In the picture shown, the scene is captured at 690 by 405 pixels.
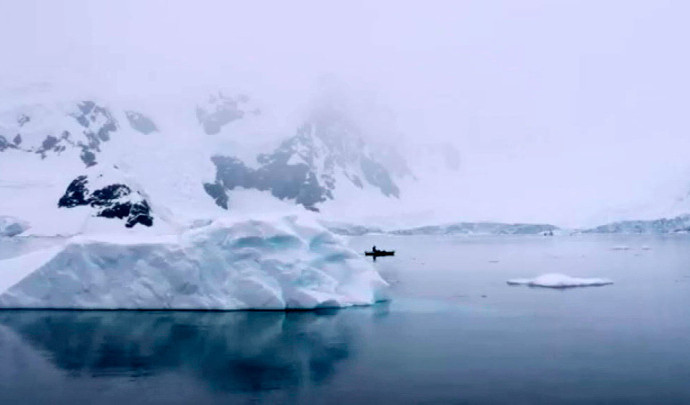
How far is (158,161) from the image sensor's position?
106m

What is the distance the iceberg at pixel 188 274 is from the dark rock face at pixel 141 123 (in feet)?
363

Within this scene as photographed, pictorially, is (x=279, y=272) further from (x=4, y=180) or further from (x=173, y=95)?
(x=173, y=95)

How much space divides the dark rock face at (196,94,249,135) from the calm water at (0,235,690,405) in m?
119

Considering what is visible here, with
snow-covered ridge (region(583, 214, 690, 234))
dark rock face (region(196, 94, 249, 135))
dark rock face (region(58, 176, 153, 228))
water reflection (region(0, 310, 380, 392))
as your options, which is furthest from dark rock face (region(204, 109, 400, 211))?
water reflection (region(0, 310, 380, 392))

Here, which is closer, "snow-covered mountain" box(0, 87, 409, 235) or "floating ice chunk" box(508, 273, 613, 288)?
"floating ice chunk" box(508, 273, 613, 288)

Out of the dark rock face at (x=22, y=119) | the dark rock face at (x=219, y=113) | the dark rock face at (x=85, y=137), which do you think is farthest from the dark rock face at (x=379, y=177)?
the dark rock face at (x=22, y=119)

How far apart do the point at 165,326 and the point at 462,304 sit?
9.74m

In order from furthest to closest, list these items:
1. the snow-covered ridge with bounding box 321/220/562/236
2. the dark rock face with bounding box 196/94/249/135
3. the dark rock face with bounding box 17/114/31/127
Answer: the dark rock face with bounding box 196/94/249/135 → the dark rock face with bounding box 17/114/31/127 → the snow-covered ridge with bounding box 321/220/562/236

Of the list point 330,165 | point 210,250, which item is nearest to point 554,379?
point 210,250

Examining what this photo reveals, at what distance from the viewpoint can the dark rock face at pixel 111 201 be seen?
8069 cm

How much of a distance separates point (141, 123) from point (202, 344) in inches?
4691

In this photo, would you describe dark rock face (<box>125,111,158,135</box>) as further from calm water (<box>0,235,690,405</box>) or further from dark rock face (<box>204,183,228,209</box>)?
calm water (<box>0,235,690,405</box>)

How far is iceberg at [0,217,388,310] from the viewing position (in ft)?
67.6

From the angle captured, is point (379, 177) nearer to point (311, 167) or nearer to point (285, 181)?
point (311, 167)
